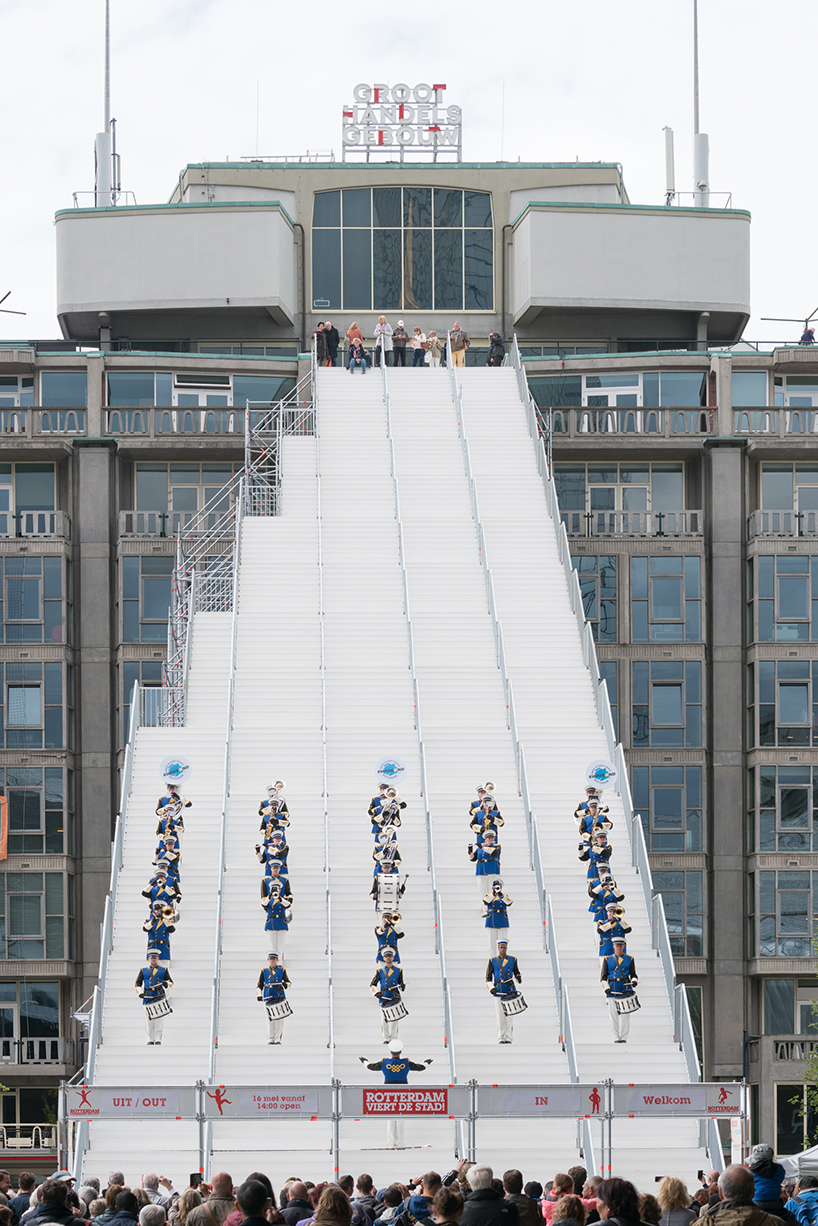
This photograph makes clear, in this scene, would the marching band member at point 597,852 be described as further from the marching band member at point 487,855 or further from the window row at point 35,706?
the window row at point 35,706

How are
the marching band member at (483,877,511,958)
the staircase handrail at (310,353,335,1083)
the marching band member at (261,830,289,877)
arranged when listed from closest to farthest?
1. the staircase handrail at (310,353,335,1083)
2. the marching band member at (483,877,511,958)
3. the marching band member at (261,830,289,877)

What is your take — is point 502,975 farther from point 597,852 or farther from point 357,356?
point 357,356

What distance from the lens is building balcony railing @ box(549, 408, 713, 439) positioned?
49.8m

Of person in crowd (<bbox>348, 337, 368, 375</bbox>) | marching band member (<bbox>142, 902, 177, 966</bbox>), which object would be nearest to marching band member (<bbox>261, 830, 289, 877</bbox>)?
marching band member (<bbox>142, 902, 177, 966</bbox>)

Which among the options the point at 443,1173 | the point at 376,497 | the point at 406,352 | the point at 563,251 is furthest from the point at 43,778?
the point at 443,1173

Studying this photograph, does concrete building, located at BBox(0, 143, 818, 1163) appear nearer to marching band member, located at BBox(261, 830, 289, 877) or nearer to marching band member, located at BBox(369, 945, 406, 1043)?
marching band member, located at BBox(261, 830, 289, 877)

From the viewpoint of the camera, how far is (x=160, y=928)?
28359 millimetres

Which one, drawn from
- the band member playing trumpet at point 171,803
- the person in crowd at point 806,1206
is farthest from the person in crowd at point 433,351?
the person in crowd at point 806,1206

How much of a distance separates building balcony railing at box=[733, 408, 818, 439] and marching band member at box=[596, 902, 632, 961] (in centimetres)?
2484

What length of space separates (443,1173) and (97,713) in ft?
84.2

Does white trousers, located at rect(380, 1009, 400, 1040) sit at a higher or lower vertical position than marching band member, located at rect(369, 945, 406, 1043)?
lower

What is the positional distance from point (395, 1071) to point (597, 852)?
626 centimetres

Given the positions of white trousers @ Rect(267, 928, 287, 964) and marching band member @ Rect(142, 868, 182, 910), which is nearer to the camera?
marching band member @ Rect(142, 868, 182, 910)

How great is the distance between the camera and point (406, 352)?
174 feet
